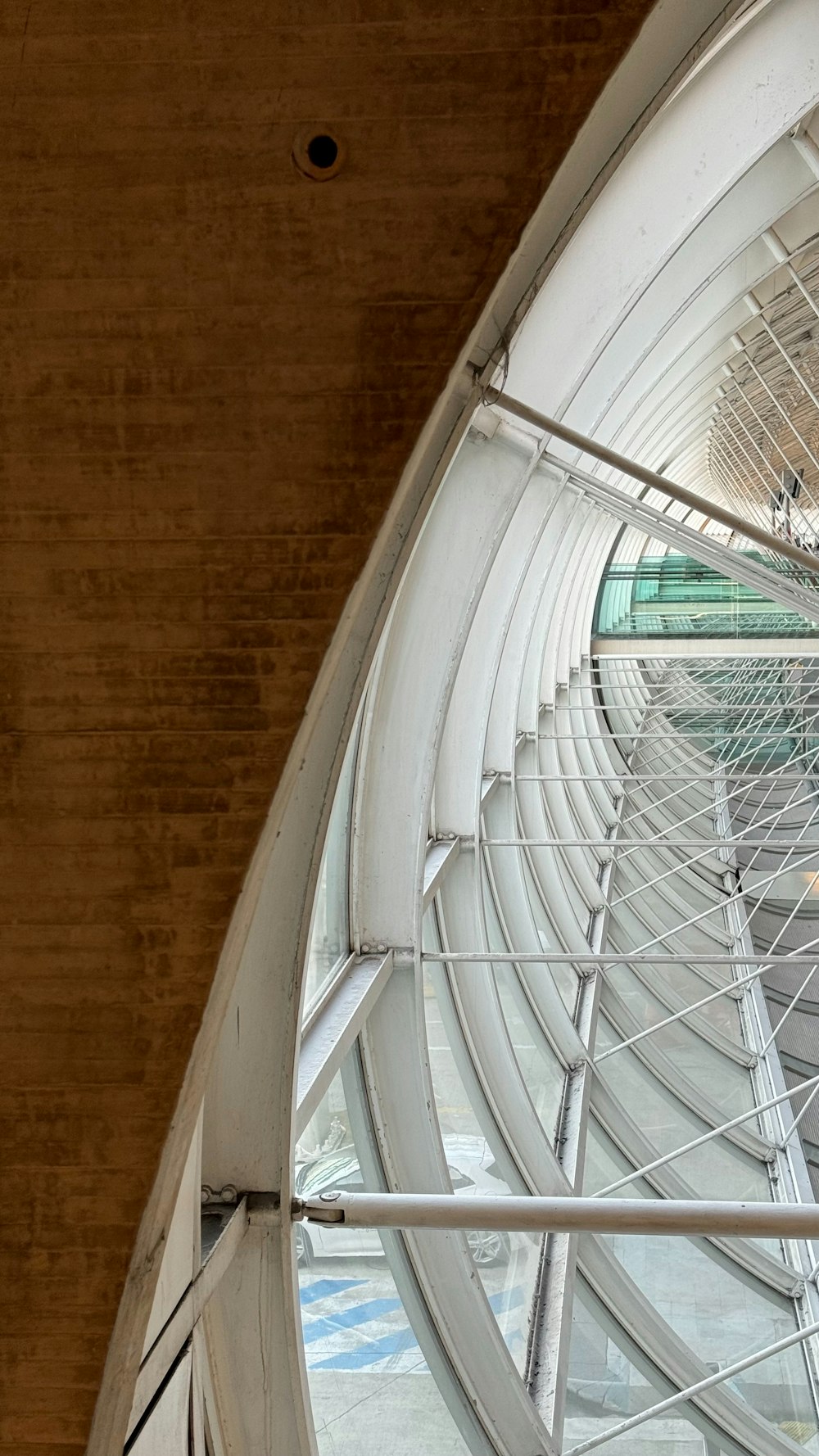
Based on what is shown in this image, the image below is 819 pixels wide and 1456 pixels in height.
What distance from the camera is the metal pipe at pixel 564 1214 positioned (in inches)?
119

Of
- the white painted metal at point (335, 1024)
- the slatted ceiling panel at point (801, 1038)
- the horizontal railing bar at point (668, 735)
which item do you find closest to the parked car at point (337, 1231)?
the white painted metal at point (335, 1024)

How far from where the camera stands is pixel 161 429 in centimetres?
167

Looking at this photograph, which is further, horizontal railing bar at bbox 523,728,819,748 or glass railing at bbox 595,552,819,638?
glass railing at bbox 595,552,819,638

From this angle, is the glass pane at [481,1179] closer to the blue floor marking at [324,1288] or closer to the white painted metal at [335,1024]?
the white painted metal at [335,1024]

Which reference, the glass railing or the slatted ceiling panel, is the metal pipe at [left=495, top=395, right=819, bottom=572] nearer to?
the slatted ceiling panel

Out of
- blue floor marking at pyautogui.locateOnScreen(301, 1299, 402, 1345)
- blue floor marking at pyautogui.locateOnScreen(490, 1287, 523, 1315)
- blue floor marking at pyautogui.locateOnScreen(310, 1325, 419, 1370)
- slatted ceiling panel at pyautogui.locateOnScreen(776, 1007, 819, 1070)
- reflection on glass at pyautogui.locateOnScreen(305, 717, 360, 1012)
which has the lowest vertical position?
blue floor marking at pyautogui.locateOnScreen(310, 1325, 419, 1370)

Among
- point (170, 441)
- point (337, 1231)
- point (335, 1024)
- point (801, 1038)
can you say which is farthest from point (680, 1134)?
point (170, 441)

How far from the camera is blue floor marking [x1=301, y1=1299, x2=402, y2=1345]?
476 cm

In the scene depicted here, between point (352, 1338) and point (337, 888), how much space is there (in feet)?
6.10

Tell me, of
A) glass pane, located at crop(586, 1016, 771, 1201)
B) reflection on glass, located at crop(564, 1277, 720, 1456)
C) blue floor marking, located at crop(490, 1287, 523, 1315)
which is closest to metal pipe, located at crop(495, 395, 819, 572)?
blue floor marking, located at crop(490, 1287, 523, 1315)

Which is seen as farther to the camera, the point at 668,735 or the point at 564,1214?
the point at 668,735

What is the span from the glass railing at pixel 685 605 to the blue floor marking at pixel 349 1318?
662 inches

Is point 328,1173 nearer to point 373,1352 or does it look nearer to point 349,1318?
point 349,1318

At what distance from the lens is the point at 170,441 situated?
167 centimetres
